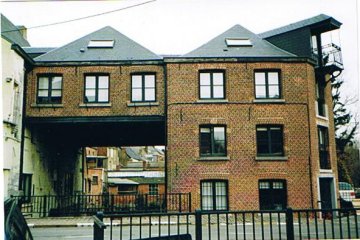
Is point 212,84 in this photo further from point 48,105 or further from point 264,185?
point 48,105

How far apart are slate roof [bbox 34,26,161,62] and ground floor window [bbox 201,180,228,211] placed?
253 inches

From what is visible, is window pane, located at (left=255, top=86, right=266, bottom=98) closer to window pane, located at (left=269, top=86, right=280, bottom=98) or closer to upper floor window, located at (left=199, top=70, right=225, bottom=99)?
window pane, located at (left=269, top=86, right=280, bottom=98)

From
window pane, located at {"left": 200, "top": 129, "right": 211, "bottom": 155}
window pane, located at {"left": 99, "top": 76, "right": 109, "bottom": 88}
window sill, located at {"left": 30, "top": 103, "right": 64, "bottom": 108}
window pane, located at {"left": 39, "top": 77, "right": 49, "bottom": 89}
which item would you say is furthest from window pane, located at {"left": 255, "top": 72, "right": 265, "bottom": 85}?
window pane, located at {"left": 39, "top": 77, "right": 49, "bottom": 89}

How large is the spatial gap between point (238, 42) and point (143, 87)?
5.31 meters

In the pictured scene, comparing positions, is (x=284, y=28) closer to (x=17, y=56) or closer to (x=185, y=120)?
(x=185, y=120)

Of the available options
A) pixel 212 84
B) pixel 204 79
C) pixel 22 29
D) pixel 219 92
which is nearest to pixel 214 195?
pixel 219 92

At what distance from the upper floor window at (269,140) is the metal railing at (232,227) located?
9.67 ft

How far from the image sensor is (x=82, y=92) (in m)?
17.6

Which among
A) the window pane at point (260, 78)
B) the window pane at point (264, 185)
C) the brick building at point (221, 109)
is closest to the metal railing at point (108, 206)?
the brick building at point (221, 109)

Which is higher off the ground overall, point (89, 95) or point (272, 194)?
point (89, 95)

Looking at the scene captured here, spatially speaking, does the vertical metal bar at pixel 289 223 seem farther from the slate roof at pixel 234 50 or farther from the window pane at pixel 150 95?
the window pane at pixel 150 95

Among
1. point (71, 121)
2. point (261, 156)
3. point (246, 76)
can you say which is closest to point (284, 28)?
point (246, 76)

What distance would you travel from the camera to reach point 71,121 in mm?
17391

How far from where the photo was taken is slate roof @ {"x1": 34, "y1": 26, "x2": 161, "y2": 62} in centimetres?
1808
